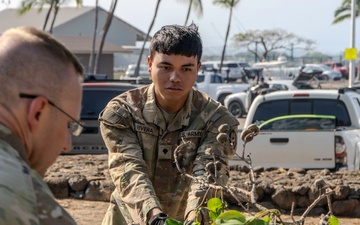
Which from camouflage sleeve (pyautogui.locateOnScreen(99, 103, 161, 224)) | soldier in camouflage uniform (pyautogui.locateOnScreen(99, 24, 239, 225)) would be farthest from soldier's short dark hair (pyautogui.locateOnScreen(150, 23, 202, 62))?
camouflage sleeve (pyautogui.locateOnScreen(99, 103, 161, 224))

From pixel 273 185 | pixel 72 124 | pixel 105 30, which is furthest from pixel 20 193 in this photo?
pixel 105 30

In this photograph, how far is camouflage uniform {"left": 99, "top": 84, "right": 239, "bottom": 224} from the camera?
4621mm

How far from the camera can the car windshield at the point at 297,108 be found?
13430 millimetres

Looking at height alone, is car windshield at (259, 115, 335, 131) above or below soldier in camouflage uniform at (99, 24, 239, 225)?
below

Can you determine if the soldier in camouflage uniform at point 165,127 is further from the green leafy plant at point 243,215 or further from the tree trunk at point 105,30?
the tree trunk at point 105,30

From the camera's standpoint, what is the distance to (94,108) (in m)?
14.6

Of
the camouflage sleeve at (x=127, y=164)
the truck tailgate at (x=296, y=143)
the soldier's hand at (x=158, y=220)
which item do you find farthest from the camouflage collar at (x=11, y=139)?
the truck tailgate at (x=296, y=143)

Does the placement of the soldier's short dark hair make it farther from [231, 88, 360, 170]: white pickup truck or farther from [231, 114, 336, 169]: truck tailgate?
[231, 114, 336, 169]: truck tailgate

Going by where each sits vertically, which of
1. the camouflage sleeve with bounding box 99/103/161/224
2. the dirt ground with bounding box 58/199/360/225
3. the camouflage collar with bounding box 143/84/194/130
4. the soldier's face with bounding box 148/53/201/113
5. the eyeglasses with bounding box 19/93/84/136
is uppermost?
the eyeglasses with bounding box 19/93/84/136

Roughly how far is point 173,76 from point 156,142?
0.34m

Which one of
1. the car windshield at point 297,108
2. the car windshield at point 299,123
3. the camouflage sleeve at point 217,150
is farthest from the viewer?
the car windshield at point 297,108

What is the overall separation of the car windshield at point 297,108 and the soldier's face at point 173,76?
8.75m

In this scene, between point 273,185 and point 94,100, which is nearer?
point 273,185

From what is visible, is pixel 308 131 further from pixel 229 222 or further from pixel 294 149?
pixel 229 222
